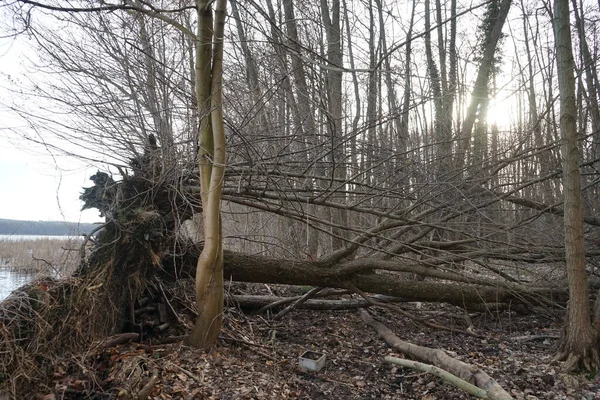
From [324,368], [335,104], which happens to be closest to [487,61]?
[335,104]

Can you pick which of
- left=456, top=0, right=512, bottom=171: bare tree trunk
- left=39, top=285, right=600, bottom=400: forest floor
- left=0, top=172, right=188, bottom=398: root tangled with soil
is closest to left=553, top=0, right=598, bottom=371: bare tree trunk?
left=39, top=285, right=600, bottom=400: forest floor

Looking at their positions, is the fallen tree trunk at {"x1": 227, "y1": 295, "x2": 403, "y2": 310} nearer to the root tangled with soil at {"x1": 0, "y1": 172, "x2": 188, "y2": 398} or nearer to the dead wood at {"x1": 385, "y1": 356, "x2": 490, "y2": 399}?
the root tangled with soil at {"x1": 0, "y1": 172, "x2": 188, "y2": 398}

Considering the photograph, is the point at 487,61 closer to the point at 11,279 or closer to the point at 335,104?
the point at 335,104

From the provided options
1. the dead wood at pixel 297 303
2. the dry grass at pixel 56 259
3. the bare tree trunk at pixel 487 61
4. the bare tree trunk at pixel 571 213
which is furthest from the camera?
the bare tree trunk at pixel 487 61

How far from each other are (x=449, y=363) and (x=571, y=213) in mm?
1890

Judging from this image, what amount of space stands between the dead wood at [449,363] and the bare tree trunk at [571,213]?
118cm

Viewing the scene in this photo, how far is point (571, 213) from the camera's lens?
13.8 ft

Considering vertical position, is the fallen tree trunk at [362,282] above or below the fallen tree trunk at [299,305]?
above

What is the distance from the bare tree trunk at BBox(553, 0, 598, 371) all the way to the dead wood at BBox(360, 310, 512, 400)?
3.87 feet

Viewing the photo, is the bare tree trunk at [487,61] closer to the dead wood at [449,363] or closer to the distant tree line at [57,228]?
the dead wood at [449,363]

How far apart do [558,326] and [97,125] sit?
6267 millimetres

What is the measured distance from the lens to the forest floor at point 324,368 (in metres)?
3.33

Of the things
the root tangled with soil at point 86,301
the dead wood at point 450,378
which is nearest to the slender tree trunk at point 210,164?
the root tangled with soil at point 86,301

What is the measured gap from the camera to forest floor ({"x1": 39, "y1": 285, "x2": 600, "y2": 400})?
3.33 meters
